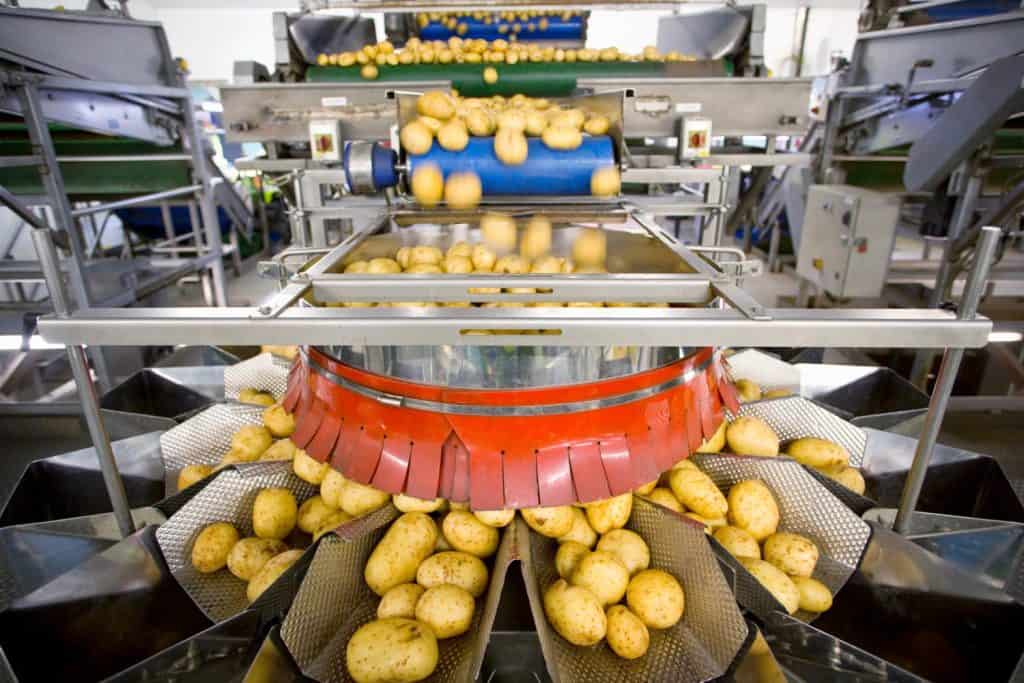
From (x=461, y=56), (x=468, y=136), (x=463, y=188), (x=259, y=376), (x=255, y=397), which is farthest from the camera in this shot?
(x=461, y=56)

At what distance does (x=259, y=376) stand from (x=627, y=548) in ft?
5.39

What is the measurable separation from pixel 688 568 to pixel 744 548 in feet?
0.71

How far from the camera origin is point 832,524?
1456mm

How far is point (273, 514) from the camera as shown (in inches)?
58.9

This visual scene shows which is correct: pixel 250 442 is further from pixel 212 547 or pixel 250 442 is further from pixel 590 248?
pixel 590 248

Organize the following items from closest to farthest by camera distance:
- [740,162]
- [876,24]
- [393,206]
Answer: [393,206], [740,162], [876,24]

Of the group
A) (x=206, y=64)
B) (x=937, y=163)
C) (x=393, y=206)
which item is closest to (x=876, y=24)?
(x=937, y=163)

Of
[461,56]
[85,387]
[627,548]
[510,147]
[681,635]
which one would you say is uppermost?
[461,56]

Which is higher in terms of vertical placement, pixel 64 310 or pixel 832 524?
pixel 64 310

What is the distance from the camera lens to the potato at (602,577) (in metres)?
1.25

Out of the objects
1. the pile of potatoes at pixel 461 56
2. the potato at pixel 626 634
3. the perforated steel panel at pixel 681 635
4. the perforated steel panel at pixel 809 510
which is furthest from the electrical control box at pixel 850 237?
the potato at pixel 626 634

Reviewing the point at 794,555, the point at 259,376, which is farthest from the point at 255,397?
the point at 794,555

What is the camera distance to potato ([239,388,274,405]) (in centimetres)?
207

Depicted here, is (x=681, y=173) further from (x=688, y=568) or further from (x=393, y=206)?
(x=688, y=568)
